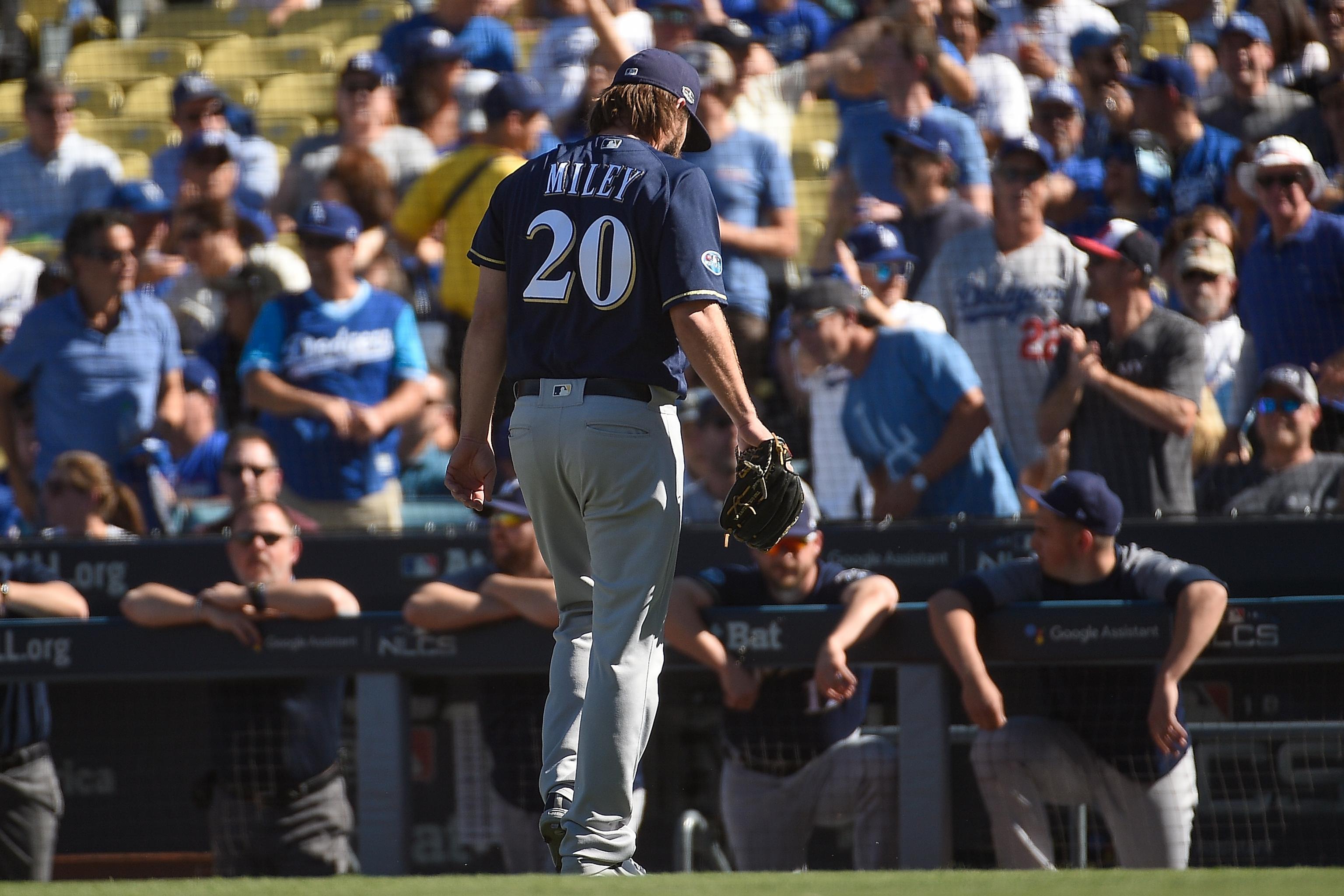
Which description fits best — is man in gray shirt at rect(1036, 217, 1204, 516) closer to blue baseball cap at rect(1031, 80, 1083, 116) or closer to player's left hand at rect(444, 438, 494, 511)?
blue baseball cap at rect(1031, 80, 1083, 116)

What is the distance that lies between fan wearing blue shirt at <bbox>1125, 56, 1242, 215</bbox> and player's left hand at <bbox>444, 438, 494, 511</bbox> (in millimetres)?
3993

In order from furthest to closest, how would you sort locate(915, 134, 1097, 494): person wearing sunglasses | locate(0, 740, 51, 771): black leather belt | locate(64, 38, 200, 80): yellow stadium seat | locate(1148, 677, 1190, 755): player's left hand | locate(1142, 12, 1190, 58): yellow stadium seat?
locate(64, 38, 200, 80): yellow stadium seat < locate(1142, 12, 1190, 58): yellow stadium seat < locate(915, 134, 1097, 494): person wearing sunglasses < locate(0, 740, 51, 771): black leather belt < locate(1148, 677, 1190, 755): player's left hand

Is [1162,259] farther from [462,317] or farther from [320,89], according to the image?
[320,89]

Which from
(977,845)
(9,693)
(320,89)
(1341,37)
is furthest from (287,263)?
(1341,37)

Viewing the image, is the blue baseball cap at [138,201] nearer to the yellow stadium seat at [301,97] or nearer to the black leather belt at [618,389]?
the yellow stadium seat at [301,97]

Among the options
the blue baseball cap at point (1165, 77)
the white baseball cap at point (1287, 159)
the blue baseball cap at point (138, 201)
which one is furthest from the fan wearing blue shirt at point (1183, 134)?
the blue baseball cap at point (138, 201)

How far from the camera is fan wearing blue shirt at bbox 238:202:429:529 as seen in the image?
6066mm

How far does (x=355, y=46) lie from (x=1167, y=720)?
7106 millimetres

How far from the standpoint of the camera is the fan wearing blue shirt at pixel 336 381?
6066 millimetres

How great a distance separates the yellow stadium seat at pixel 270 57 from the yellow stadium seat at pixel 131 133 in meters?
0.79

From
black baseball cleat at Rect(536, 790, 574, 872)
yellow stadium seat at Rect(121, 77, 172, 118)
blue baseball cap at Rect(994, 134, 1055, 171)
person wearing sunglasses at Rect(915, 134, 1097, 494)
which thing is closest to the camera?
black baseball cleat at Rect(536, 790, 574, 872)

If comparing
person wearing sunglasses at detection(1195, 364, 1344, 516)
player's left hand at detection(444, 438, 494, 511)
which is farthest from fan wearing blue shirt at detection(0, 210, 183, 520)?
person wearing sunglasses at detection(1195, 364, 1344, 516)

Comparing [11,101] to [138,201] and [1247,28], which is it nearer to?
Answer: [138,201]

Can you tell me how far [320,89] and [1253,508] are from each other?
6.22m
